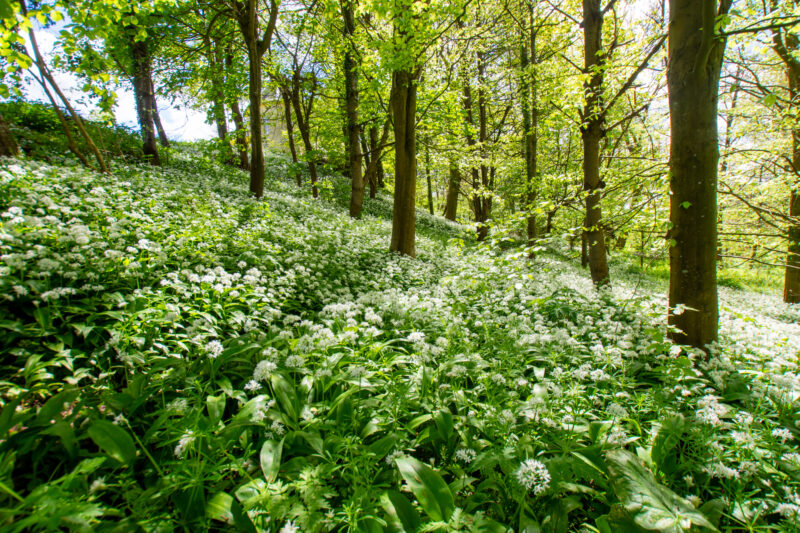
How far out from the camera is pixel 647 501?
5.19 feet

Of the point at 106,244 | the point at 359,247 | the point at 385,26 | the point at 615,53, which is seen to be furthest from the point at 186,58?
the point at 615,53

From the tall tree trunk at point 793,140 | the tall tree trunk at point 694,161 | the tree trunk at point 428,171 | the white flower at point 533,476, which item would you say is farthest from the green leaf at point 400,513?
the tree trunk at point 428,171

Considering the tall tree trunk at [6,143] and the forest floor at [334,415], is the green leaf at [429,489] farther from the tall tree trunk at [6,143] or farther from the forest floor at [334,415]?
the tall tree trunk at [6,143]

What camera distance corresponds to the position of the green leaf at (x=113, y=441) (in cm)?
176

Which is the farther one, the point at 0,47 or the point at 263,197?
the point at 263,197

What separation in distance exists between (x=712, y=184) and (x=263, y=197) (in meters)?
10.7

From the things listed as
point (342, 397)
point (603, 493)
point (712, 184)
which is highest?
point (712, 184)

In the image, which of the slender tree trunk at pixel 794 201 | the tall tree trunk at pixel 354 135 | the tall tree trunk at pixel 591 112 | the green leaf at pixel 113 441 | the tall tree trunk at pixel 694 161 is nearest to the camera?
the green leaf at pixel 113 441

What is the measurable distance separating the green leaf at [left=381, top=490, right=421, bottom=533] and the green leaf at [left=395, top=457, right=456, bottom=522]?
75mm

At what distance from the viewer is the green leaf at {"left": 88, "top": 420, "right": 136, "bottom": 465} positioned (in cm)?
176

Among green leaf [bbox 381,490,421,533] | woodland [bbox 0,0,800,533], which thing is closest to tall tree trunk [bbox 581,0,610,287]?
woodland [bbox 0,0,800,533]

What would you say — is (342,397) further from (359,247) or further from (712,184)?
(359,247)

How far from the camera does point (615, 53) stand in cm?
699

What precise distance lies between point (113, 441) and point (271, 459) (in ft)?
2.85
